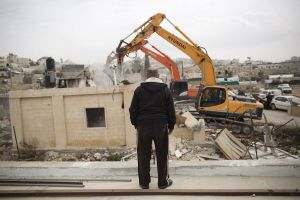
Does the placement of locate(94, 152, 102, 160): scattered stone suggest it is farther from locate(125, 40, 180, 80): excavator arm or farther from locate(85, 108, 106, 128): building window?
locate(125, 40, 180, 80): excavator arm

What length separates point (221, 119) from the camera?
53.4 ft

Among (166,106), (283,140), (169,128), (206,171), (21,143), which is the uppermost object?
(166,106)

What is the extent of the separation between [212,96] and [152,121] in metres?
13.0

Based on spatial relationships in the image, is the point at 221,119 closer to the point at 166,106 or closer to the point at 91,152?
the point at 91,152

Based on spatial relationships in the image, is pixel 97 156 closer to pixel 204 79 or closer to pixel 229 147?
pixel 229 147

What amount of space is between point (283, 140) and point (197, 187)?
13.5 metres

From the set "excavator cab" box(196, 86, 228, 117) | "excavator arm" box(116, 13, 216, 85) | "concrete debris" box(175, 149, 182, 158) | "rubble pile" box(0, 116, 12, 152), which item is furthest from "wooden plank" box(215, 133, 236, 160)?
"rubble pile" box(0, 116, 12, 152)

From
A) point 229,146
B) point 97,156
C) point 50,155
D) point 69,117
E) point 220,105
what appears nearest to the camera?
point 229,146

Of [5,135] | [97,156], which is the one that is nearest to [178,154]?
[97,156]

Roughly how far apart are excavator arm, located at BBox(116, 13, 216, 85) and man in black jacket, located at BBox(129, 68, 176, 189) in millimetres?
13043

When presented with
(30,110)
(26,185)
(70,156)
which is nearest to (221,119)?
A: (70,156)

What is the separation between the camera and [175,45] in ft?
55.6

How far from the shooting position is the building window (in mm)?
13492

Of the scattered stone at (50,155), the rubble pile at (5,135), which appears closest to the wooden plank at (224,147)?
the scattered stone at (50,155)
